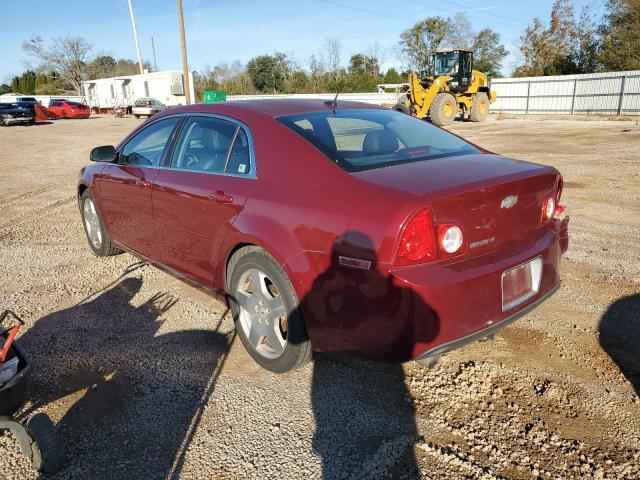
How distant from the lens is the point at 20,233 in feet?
20.7

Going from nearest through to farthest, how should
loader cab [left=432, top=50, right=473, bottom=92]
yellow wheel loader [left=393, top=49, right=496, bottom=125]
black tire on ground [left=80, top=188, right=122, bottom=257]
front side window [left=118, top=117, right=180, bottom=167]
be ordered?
1. front side window [left=118, top=117, right=180, bottom=167]
2. black tire on ground [left=80, top=188, right=122, bottom=257]
3. yellow wheel loader [left=393, top=49, right=496, bottom=125]
4. loader cab [left=432, top=50, right=473, bottom=92]

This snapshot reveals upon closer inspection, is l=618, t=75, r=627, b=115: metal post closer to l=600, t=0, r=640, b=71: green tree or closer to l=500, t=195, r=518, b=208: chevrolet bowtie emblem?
l=600, t=0, r=640, b=71: green tree

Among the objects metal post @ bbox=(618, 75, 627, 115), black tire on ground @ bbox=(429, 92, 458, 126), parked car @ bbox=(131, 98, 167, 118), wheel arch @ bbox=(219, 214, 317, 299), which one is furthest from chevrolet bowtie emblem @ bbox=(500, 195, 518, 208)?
parked car @ bbox=(131, 98, 167, 118)

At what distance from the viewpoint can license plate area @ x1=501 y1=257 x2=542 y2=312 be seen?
2.50m

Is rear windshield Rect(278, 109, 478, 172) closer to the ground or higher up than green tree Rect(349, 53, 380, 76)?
closer to the ground

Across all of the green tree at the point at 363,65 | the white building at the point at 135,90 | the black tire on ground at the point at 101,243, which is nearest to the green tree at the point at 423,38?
the green tree at the point at 363,65

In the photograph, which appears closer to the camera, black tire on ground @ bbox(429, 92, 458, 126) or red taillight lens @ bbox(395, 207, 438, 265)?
red taillight lens @ bbox(395, 207, 438, 265)

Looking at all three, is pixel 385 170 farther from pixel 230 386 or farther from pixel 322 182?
pixel 230 386

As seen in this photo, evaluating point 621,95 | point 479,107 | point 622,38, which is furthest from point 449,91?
point 622,38

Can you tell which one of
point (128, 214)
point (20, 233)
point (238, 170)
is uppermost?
point (238, 170)

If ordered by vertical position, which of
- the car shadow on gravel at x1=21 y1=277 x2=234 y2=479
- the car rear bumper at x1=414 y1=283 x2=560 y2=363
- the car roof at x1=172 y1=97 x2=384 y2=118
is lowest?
the car shadow on gravel at x1=21 y1=277 x2=234 y2=479

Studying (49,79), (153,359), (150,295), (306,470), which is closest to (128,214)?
(150,295)

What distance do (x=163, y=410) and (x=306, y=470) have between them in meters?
0.91

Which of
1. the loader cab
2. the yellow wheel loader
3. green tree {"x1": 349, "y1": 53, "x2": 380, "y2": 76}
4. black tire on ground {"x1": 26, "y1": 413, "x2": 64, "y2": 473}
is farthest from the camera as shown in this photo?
green tree {"x1": 349, "y1": 53, "x2": 380, "y2": 76}
